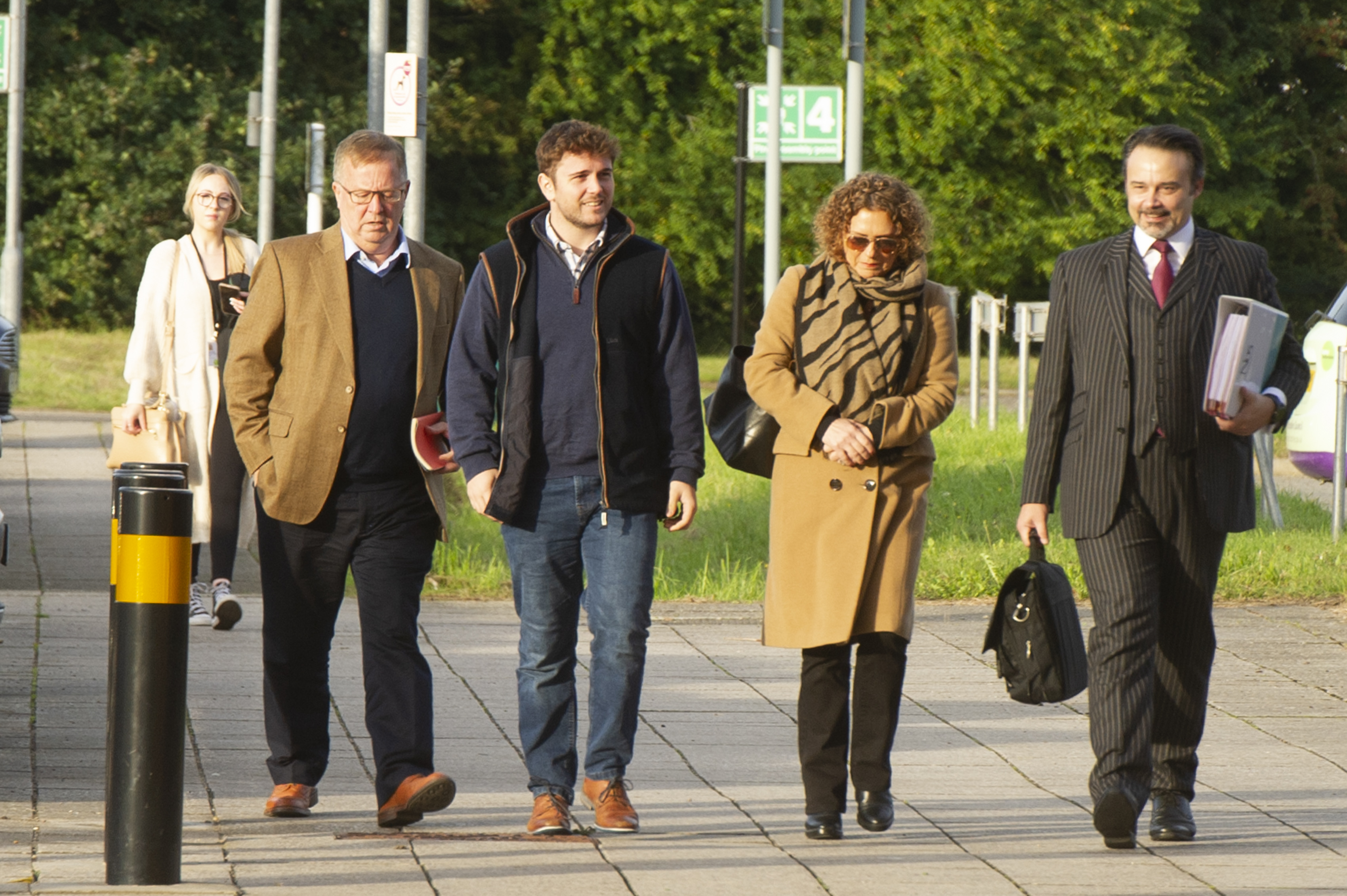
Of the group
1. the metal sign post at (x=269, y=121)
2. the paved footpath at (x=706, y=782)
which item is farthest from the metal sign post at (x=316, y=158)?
the paved footpath at (x=706, y=782)

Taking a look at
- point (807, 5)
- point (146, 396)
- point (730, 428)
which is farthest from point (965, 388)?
point (730, 428)

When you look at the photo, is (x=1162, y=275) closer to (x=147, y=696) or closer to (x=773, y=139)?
(x=147, y=696)

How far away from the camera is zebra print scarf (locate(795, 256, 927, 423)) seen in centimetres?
550

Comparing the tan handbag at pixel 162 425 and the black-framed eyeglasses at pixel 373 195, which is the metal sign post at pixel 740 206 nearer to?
the tan handbag at pixel 162 425

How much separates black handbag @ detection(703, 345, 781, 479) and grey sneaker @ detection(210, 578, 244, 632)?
3.61 m

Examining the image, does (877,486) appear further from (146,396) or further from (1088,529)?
(146,396)

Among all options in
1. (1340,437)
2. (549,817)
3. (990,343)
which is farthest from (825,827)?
(990,343)

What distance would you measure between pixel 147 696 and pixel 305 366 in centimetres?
130

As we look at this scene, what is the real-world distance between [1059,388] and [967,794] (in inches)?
51.7

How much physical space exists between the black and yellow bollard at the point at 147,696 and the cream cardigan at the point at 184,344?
380 centimetres

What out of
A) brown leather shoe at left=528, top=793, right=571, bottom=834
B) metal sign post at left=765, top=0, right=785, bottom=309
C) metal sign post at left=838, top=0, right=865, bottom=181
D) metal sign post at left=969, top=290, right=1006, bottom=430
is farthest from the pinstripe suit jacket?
metal sign post at left=969, top=290, right=1006, bottom=430

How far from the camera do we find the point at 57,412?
21188mm

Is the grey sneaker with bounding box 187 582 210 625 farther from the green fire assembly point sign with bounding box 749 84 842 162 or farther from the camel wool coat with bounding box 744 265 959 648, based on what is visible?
the green fire assembly point sign with bounding box 749 84 842 162

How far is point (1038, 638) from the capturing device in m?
5.44
